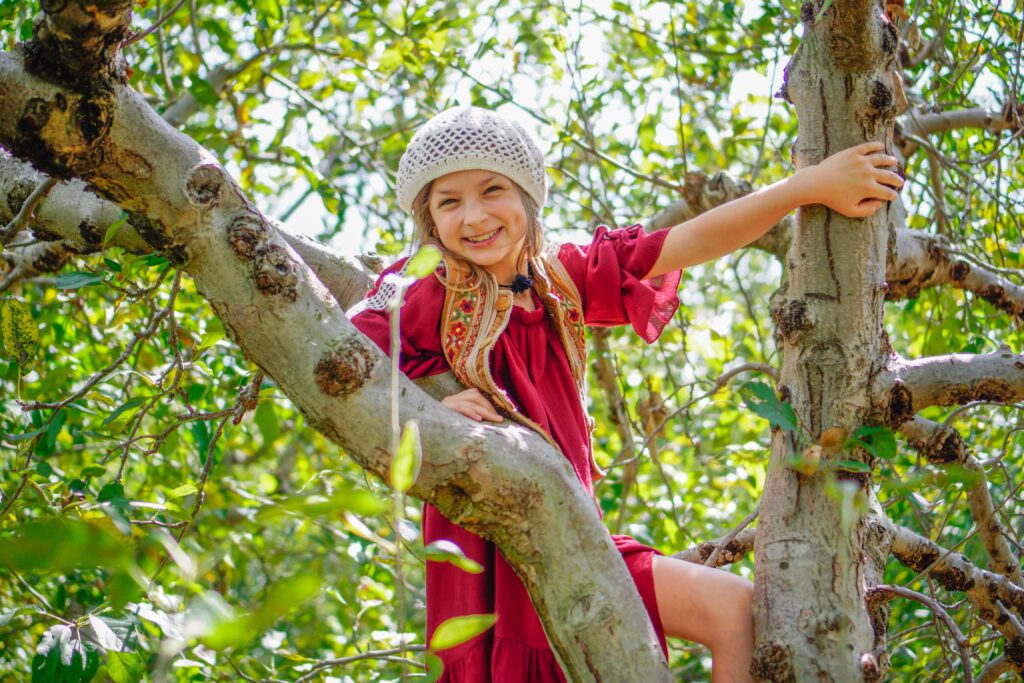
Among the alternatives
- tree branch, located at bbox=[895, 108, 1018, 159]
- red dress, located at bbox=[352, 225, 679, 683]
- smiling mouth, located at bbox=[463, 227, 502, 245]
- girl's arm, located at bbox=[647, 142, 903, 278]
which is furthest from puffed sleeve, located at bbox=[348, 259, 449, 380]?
tree branch, located at bbox=[895, 108, 1018, 159]

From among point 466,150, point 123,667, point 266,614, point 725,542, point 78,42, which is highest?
point 466,150

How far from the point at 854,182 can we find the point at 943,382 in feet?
1.15

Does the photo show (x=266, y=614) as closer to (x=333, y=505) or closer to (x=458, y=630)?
(x=333, y=505)

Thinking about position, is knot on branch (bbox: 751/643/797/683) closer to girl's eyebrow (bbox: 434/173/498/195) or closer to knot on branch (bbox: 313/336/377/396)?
knot on branch (bbox: 313/336/377/396)

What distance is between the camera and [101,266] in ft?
5.86

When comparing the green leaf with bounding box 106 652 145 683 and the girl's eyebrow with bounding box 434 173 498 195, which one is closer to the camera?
the green leaf with bounding box 106 652 145 683

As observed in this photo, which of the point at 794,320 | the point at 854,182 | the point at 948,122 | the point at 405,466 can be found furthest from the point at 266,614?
the point at 948,122

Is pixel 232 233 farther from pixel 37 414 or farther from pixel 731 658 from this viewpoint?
pixel 37 414

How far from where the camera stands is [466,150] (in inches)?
71.2

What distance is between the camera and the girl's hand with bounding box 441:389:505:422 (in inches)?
56.0

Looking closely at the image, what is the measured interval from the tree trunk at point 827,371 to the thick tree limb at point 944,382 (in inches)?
1.3

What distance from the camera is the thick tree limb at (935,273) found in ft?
6.62

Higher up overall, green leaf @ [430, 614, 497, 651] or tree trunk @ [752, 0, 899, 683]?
tree trunk @ [752, 0, 899, 683]

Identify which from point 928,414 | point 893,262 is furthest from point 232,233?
point 928,414
